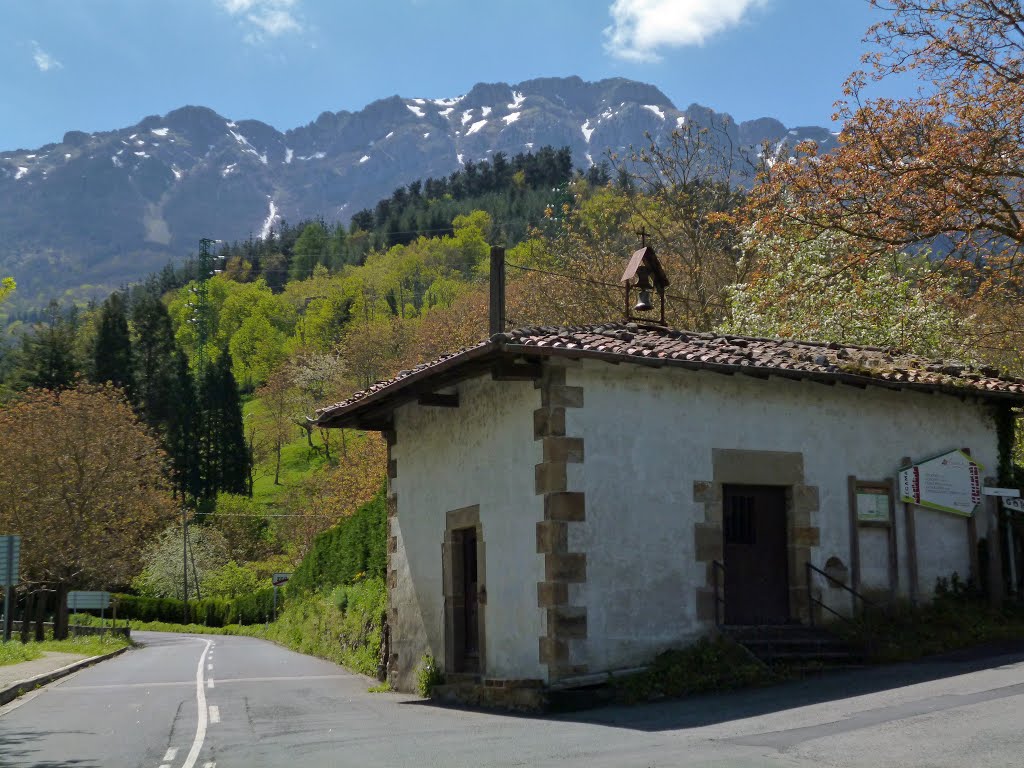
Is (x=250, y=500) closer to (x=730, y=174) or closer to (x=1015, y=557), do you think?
(x=730, y=174)

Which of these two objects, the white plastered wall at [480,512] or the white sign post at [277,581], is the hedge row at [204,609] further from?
the white plastered wall at [480,512]

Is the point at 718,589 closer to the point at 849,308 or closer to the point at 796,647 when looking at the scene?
the point at 796,647

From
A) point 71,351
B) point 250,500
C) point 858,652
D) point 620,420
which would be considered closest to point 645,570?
point 620,420

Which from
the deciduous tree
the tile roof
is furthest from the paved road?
the deciduous tree

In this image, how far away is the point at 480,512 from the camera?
1554 cm

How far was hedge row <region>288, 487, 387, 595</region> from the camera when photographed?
84.9 feet

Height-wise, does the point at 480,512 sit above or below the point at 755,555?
above

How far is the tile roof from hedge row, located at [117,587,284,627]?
4731cm

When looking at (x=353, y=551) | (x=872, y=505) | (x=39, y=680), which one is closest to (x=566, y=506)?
(x=872, y=505)

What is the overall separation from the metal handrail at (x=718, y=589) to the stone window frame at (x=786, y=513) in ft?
0.04

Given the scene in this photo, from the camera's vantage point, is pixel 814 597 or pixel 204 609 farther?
pixel 204 609

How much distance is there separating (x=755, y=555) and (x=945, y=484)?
11.0ft

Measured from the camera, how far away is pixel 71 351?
74750 millimetres

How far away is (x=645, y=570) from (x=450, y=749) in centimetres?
454
